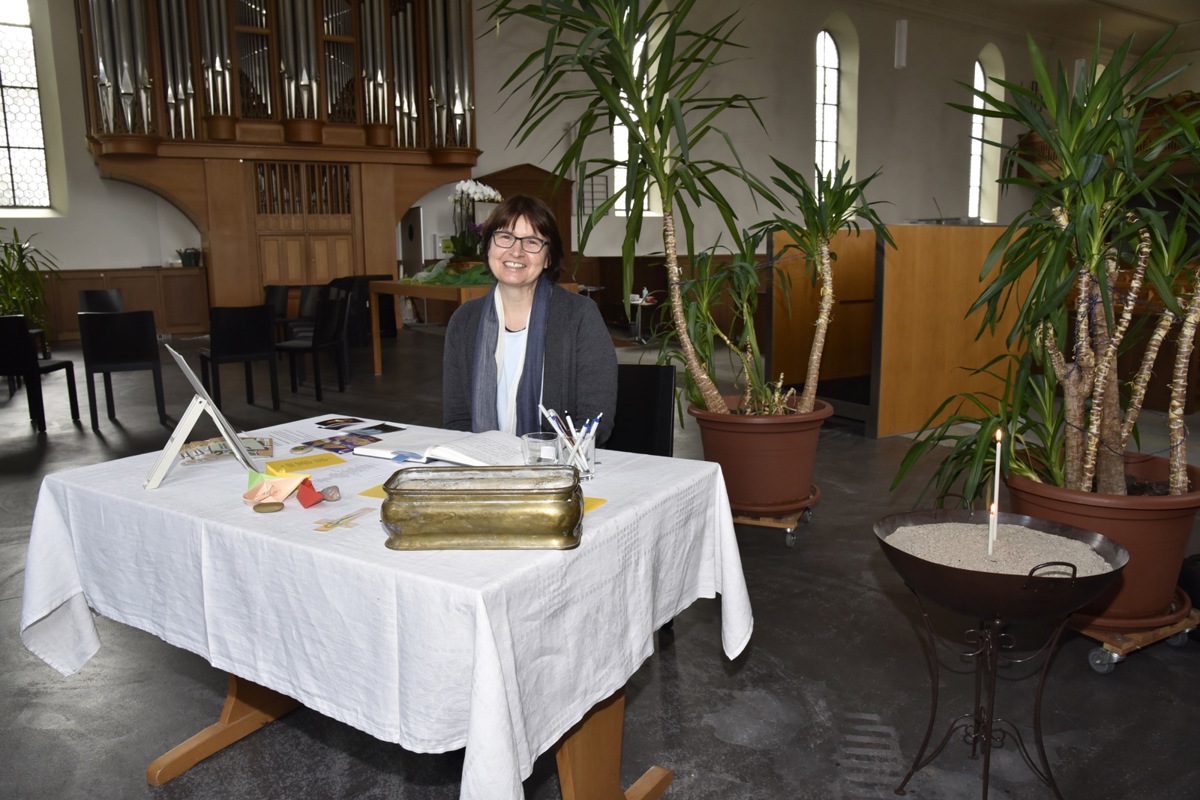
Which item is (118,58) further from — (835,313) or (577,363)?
(577,363)

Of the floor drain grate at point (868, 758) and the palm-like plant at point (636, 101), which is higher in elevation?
the palm-like plant at point (636, 101)

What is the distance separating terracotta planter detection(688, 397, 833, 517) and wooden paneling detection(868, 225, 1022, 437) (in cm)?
176

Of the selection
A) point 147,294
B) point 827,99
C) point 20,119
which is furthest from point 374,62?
point 827,99

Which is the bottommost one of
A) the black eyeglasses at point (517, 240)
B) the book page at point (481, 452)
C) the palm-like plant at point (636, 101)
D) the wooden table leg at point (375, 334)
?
the wooden table leg at point (375, 334)

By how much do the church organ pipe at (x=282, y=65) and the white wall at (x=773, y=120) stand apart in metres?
0.66

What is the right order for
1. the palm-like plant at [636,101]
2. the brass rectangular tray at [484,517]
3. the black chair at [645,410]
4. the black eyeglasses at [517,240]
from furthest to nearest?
the palm-like plant at [636,101], the black chair at [645,410], the black eyeglasses at [517,240], the brass rectangular tray at [484,517]

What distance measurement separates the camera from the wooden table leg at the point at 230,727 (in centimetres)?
198

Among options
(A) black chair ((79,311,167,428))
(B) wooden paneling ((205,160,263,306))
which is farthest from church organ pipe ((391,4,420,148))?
(A) black chair ((79,311,167,428))

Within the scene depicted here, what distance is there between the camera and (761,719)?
221cm

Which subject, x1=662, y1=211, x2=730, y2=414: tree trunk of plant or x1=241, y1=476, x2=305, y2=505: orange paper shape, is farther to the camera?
x1=662, y1=211, x2=730, y2=414: tree trunk of plant

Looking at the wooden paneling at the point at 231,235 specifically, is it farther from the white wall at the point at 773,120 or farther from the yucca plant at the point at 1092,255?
the yucca plant at the point at 1092,255

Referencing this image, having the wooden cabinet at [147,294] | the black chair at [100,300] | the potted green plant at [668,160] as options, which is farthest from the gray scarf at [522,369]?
the wooden cabinet at [147,294]

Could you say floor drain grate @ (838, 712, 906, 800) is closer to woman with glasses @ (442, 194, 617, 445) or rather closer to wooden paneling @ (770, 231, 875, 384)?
woman with glasses @ (442, 194, 617, 445)

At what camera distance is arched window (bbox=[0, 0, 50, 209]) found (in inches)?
388
